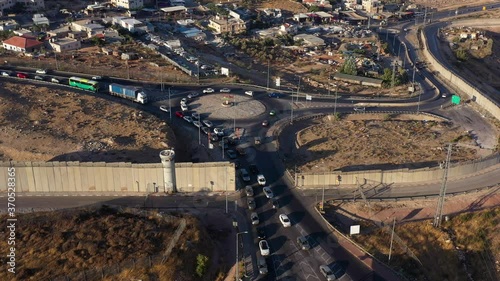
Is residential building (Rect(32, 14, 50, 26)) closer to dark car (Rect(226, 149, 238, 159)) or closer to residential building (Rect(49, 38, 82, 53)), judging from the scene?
residential building (Rect(49, 38, 82, 53))

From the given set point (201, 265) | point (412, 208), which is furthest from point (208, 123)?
point (201, 265)

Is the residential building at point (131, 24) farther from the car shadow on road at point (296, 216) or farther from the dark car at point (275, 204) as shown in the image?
the car shadow on road at point (296, 216)

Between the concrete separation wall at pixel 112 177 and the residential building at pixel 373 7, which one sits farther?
the residential building at pixel 373 7

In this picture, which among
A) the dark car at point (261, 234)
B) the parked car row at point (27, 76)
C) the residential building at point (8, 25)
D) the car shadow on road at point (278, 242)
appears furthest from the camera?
the residential building at point (8, 25)

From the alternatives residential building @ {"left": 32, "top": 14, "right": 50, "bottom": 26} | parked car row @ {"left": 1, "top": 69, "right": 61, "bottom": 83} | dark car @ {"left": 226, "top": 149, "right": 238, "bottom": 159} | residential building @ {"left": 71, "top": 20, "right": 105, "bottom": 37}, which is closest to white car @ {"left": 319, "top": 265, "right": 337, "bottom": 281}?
dark car @ {"left": 226, "top": 149, "right": 238, "bottom": 159}

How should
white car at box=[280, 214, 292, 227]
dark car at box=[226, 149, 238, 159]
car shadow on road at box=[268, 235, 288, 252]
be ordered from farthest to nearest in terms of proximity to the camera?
dark car at box=[226, 149, 238, 159] < white car at box=[280, 214, 292, 227] < car shadow on road at box=[268, 235, 288, 252]

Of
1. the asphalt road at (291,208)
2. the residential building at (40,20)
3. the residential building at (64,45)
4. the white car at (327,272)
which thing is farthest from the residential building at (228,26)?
the white car at (327,272)
